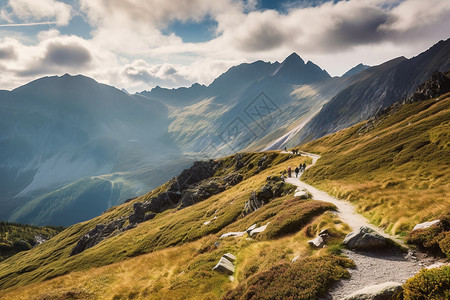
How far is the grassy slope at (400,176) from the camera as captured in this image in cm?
2081

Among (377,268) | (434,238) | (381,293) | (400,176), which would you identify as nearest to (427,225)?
(434,238)

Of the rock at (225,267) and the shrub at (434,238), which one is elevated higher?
the shrub at (434,238)

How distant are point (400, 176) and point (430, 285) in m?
36.6

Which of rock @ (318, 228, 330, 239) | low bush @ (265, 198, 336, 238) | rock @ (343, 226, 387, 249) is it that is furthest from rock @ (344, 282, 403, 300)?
low bush @ (265, 198, 336, 238)

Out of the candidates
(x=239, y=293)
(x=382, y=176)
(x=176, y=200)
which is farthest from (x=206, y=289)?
(x=176, y=200)

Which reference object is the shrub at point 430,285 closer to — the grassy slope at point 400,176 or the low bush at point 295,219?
the grassy slope at point 400,176

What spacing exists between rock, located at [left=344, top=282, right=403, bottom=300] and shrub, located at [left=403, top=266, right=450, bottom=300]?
0.39 m

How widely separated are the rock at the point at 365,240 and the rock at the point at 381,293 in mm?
5720

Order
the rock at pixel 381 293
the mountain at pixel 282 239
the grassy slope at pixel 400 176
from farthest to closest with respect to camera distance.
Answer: the grassy slope at pixel 400 176
the mountain at pixel 282 239
the rock at pixel 381 293

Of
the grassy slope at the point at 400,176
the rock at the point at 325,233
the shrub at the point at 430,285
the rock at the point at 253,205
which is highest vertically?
the shrub at the point at 430,285

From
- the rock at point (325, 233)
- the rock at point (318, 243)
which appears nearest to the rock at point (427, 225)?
the rock at point (325, 233)

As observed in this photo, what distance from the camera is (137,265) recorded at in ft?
109

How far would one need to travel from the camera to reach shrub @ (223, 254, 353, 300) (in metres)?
12.6

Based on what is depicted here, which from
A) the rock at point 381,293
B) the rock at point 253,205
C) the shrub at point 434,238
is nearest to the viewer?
the rock at point 381,293
